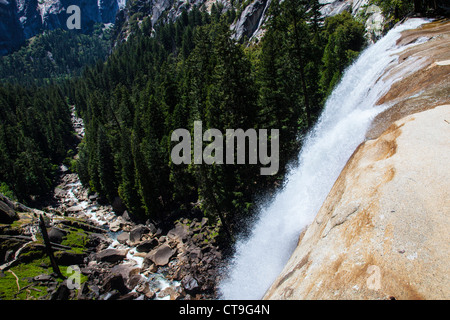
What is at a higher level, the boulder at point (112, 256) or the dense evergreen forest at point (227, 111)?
the dense evergreen forest at point (227, 111)

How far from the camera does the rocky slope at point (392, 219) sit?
6.43m

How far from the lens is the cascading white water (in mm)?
16797

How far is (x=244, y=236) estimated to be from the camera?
2717 cm

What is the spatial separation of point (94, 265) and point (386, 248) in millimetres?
37075

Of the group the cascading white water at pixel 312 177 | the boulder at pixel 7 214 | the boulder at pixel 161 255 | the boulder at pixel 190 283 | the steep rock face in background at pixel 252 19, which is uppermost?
the steep rock face in background at pixel 252 19

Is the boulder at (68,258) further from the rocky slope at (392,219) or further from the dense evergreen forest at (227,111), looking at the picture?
the rocky slope at (392,219)

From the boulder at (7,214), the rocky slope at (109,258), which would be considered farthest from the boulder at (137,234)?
the boulder at (7,214)

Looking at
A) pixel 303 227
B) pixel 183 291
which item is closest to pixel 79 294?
pixel 183 291

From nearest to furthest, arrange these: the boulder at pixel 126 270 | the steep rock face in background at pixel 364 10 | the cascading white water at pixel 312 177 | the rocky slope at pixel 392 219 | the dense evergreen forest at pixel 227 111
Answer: the rocky slope at pixel 392 219
the cascading white water at pixel 312 177
the dense evergreen forest at pixel 227 111
the boulder at pixel 126 270
the steep rock face in background at pixel 364 10

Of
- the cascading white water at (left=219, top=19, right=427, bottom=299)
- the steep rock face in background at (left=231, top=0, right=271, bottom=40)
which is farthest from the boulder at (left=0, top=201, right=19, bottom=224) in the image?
the steep rock face in background at (left=231, top=0, right=271, bottom=40)

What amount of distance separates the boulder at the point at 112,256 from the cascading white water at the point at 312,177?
656 inches

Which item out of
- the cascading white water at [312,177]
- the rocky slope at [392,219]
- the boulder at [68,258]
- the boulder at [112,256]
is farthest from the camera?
the boulder at [68,258]

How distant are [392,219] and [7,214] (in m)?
49.1

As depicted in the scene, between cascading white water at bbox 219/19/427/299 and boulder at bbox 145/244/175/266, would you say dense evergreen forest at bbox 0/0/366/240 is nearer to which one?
cascading white water at bbox 219/19/427/299
